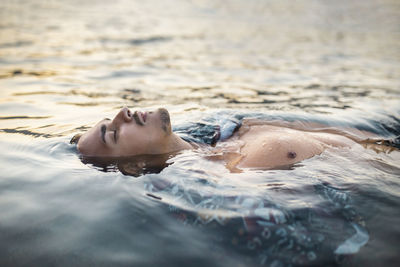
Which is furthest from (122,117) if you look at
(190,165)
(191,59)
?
(191,59)

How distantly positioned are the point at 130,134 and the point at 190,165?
0.72 m

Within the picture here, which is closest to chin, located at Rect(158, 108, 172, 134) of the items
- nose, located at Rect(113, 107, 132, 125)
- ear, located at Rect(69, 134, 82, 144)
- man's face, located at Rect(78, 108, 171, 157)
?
man's face, located at Rect(78, 108, 171, 157)

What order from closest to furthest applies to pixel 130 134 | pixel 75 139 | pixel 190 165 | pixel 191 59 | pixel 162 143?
1. pixel 190 165
2. pixel 130 134
3. pixel 162 143
4. pixel 75 139
5. pixel 191 59

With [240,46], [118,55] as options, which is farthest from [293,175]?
[240,46]

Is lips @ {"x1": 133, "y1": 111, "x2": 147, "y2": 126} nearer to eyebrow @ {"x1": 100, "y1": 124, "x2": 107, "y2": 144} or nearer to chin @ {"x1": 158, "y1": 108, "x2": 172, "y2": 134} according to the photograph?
chin @ {"x1": 158, "y1": 108, "x2": 172, "y2": 134}

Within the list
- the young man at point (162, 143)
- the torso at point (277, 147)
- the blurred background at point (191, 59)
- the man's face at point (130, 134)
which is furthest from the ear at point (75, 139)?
the torso at point (277, 147)

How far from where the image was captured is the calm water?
94.4 inches

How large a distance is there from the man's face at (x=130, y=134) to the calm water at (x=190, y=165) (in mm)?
264

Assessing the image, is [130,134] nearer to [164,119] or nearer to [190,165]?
[164,119]

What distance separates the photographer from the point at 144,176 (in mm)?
3361

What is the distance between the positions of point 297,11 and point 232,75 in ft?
39.5

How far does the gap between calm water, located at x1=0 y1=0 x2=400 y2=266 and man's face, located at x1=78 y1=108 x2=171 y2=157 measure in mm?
264

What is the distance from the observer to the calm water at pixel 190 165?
7.87 ft

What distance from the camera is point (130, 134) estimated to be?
145 inches
